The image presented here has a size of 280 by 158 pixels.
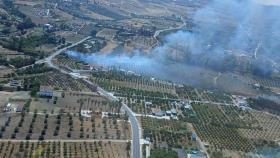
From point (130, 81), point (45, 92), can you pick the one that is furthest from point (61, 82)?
point (130, 81)

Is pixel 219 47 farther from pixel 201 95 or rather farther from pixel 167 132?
pixel 167 132

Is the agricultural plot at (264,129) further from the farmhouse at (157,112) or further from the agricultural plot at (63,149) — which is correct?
the agricultural plot at (63,149)

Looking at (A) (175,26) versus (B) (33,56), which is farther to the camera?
(A) (175,26)

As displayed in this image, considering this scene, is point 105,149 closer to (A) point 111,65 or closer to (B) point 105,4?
(A) point 111,65

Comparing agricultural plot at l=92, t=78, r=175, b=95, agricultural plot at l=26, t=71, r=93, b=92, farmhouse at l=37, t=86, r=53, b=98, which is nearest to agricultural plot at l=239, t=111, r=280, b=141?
agricultural plot at l=92, t=78, r=175, b=95

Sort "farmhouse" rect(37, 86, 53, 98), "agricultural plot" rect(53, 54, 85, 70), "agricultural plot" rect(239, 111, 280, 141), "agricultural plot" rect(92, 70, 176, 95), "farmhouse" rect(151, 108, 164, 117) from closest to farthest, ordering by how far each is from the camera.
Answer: "agricultural plot" rect(239, 111, 280, 141)
"farmhouse" rect(37, 86, 53, 98)
"farmhouse" rect(151, 108, 164, 117)
"agricultural plot" rect(92, 70, 176, 95)
"agricultural plot" rect(53, 54, 85, 70)

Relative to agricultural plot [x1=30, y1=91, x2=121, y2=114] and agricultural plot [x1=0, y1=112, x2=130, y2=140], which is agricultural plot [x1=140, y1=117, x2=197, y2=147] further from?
agricultural plot [x1=30, y1=91, x2=121, y2=114]

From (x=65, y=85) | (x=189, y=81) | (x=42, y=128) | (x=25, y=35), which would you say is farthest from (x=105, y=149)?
(x=25, y=35)
